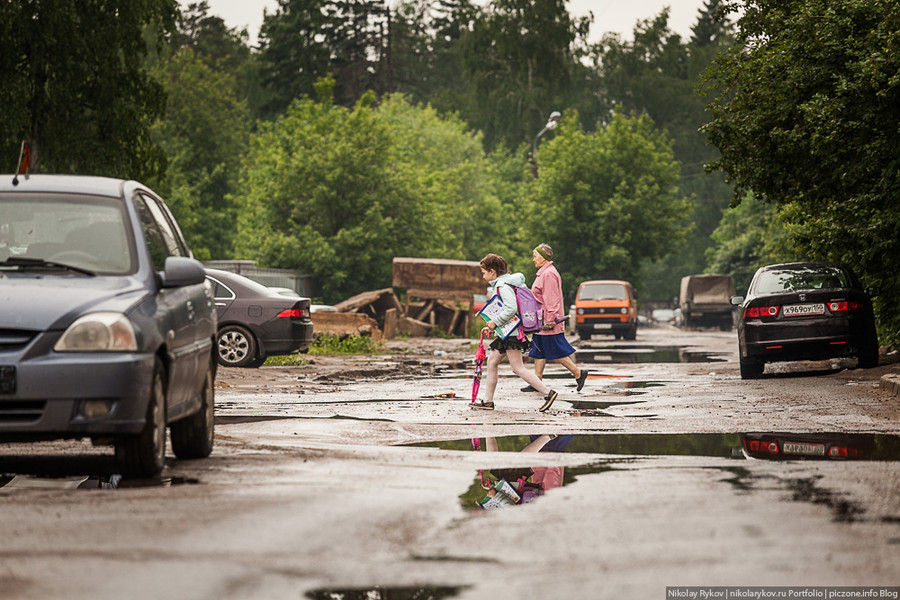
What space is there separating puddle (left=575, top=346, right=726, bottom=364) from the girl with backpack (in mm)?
11962

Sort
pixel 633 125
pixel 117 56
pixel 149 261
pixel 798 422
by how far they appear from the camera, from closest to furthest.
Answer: pixel 149 261, pixel 798 422, pixel 117 56, pixel 633 125

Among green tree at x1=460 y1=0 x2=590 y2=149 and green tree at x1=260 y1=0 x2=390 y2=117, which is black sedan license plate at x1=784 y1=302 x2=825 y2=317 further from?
green tree at x1=260 y1=0 x2=390 y2=117

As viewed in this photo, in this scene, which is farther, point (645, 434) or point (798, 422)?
point (798, 422)

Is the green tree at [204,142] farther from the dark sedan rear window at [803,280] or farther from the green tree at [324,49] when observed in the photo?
the dark sedan rear window at [803,280]

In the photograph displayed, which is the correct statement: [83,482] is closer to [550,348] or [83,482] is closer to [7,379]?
[7,379]

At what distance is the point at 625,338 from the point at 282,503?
39.4 metres

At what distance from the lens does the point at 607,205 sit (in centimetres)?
6525

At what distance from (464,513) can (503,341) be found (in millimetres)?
8048

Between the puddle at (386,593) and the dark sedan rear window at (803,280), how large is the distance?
1505cm

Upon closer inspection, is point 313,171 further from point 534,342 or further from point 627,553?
point 627,553

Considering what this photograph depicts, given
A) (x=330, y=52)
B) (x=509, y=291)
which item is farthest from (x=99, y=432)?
(x=330, y=52)

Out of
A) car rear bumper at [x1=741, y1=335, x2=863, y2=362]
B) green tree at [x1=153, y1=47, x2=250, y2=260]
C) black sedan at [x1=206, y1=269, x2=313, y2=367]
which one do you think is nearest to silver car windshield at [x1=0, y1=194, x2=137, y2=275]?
black sedan at [x1=206, y1=269, x2=313, y2=367]

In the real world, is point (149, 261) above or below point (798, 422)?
above

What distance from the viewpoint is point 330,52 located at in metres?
76.8
